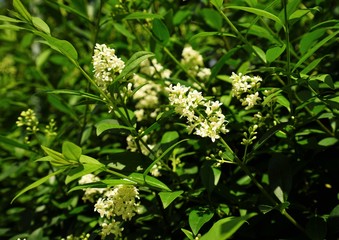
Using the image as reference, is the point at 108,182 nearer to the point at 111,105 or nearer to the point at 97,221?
the point at 111,105

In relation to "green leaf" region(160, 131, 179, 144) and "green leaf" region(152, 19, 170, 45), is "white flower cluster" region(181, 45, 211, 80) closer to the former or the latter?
"green leaf" region(152, 19, 170, 45)

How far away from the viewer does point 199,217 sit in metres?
1.50

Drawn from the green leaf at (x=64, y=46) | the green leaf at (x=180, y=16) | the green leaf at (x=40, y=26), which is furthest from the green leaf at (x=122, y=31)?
the green leaf at (x=64, y=46)

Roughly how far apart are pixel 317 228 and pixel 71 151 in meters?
0.92

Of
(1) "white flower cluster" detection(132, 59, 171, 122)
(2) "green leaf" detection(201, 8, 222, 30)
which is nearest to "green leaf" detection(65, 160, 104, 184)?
(1) "white flower cluster" detection(132, 59, 171, 122)

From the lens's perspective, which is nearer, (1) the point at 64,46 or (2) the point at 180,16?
(1) the point at 64,46

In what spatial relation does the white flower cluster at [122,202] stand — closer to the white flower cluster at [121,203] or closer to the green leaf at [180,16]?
the white flower cluster at [121,203]

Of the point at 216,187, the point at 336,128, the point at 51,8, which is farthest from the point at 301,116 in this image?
the point at 51,8

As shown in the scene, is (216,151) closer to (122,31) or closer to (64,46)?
(64,46)

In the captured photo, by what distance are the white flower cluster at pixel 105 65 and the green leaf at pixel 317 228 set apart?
905 mm

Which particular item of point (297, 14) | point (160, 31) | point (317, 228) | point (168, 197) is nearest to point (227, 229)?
point (168, 197)

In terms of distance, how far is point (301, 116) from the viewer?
6.42 feet

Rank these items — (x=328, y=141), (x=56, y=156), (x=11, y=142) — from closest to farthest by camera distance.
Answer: (x=56, y=156)
(x=328, y=141)
(x=11, y=142)

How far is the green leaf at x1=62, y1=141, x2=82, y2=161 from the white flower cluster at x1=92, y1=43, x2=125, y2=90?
0.32 meters
